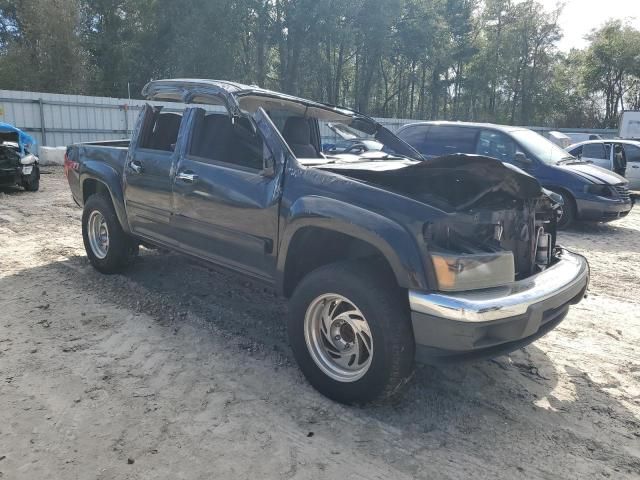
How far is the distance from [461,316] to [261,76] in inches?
1448

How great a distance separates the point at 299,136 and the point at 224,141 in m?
0.64

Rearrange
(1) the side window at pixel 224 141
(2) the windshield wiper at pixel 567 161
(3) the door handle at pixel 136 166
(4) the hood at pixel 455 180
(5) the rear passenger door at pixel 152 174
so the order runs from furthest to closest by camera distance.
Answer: (2) the windshield wiper at pixel 567 161
(3) the door handle at pixel 136 166
(5) the rear passenger door at pixel 152 174
(1) the side window at pixel 224 141
(4) the hood at pixel 455 180

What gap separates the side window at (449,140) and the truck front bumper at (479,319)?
21.5ft

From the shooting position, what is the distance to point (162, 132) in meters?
4.85

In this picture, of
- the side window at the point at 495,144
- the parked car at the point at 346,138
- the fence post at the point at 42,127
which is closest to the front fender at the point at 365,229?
the parked car at the point at 346,138

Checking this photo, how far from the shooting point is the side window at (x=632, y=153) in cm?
1312

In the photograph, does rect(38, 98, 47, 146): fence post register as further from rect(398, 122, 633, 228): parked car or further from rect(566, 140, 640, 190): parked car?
rect(566, 140, 640, 190): parked car

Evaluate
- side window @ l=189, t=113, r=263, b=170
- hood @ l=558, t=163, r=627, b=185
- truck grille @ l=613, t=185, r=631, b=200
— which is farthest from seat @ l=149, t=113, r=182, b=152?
truck grille @ l=613, t=185, r=631, b=200

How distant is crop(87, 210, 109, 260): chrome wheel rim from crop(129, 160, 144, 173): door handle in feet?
3.22

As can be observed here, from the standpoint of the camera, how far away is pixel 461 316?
2.62m

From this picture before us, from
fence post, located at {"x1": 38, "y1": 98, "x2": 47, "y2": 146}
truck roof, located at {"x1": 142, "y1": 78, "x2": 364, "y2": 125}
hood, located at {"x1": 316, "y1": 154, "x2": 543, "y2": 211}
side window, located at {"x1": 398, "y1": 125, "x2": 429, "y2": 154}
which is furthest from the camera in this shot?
fence post, located at {"x1": 38, "y1": 98, "x2": 47, "y2": 146}

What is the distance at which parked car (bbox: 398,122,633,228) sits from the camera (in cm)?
876

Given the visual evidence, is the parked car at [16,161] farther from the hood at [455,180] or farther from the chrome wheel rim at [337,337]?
the chrome wheel rim at [337,337]

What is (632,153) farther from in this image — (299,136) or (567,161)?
(299,136)
